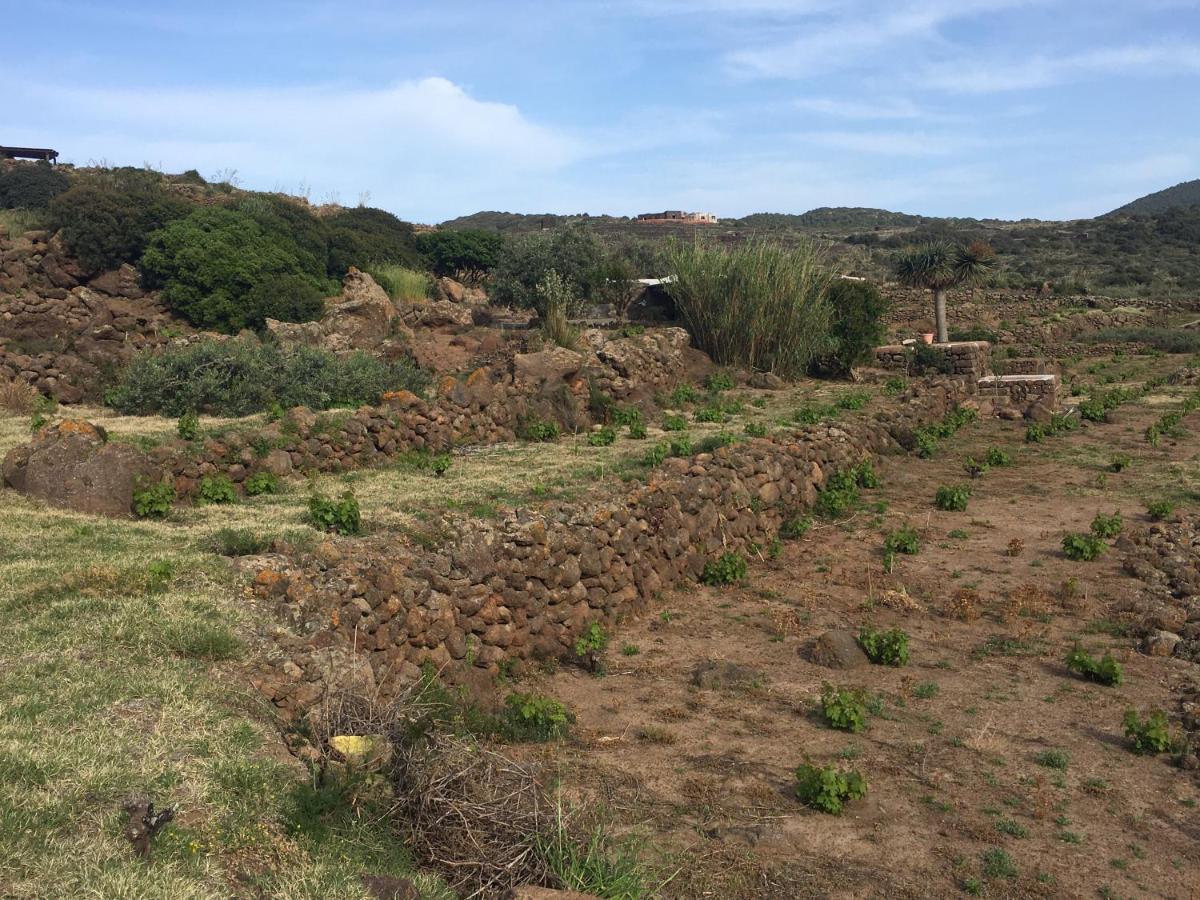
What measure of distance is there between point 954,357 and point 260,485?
1637cm

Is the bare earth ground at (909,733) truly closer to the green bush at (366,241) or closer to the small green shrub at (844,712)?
the small green shrub at (844,712)

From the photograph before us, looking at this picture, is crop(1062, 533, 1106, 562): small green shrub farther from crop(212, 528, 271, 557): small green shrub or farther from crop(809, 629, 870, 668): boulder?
crop(212, 528, 271, 557): small green shrub

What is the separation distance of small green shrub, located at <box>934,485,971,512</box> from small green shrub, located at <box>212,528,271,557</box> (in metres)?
8.74

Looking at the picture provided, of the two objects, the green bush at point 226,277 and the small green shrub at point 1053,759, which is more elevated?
the green bush at point 226,277

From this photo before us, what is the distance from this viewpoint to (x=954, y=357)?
71.6ft

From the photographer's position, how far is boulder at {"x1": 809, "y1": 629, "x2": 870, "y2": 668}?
8.03 m

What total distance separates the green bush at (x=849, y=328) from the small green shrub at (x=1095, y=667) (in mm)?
A: 14484

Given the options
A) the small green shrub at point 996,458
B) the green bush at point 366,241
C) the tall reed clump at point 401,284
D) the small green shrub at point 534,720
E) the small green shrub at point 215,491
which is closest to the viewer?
the small green shrub at point 534,720

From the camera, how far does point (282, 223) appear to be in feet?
97.0

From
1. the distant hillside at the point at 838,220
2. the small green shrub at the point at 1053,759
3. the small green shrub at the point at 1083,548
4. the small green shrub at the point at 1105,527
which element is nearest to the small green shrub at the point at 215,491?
the small green shrub at the point at 1053,759

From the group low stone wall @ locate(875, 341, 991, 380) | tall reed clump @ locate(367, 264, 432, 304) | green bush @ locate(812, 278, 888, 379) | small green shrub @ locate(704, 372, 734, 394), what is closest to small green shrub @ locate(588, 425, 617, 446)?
small green shrub @ locate(704, 372, 734, 394)

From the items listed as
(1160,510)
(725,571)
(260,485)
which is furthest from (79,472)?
(1160,510)

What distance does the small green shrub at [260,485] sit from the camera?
10164 mm

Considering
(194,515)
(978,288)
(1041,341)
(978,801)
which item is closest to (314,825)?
(978,801)
